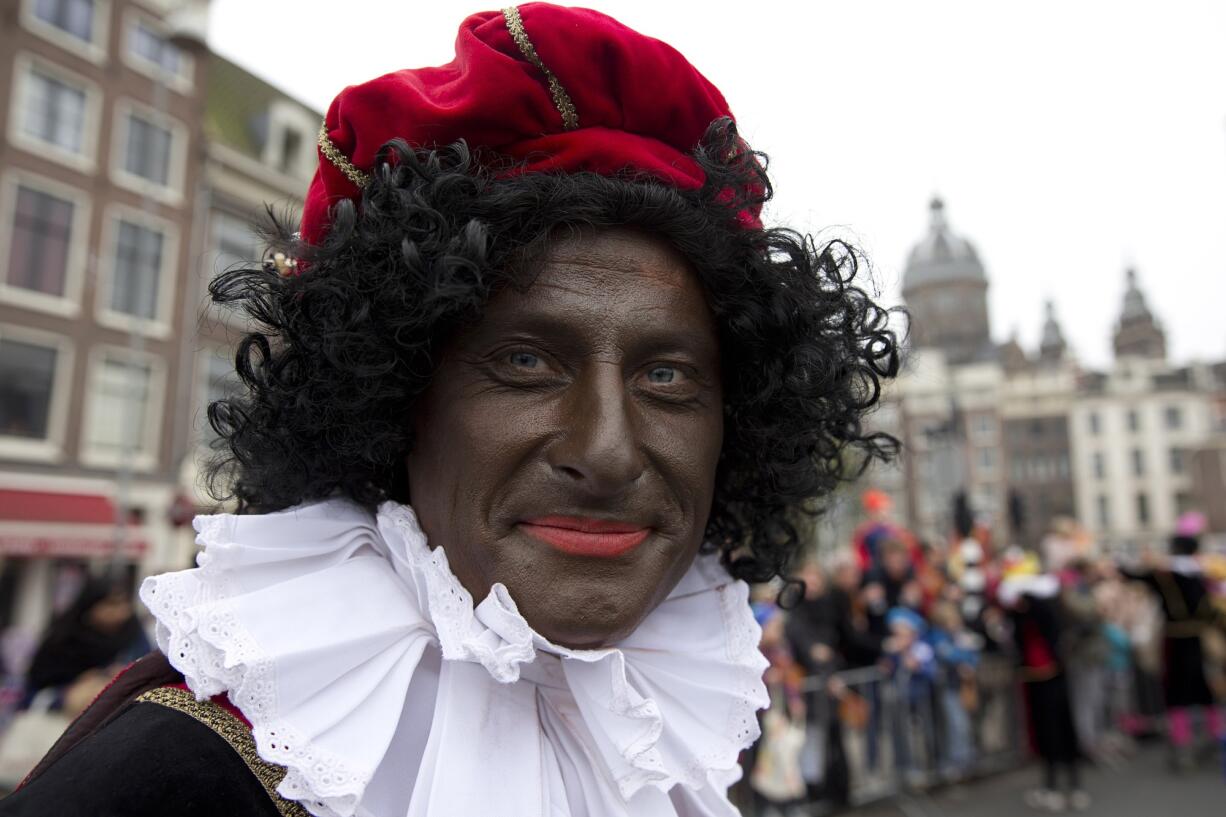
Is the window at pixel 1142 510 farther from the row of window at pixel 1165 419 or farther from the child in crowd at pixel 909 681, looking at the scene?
the child in crowd at pixel 909 681

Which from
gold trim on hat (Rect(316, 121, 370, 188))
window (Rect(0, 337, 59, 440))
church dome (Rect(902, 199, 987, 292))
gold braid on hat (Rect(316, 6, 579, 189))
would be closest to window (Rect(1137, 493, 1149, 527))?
church dome (Rect(902, 199, 987, 292))

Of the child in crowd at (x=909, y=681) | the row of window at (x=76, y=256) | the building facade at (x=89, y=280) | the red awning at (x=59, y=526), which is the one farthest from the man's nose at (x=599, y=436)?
the red awning at (x=59, y=526)

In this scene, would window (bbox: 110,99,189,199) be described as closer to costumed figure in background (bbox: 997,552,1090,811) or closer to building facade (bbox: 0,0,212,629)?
building facade (bbox: 0,0,212,629)

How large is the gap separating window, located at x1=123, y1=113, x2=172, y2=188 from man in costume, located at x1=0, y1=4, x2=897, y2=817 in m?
18.2

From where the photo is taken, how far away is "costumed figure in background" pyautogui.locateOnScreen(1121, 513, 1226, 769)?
7461 mm

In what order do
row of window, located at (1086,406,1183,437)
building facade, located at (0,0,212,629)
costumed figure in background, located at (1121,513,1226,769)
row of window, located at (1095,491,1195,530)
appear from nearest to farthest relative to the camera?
costumed figure in background, located at (1121,513,1226,769)
building facade, located at (0,0,212,629)
row of window, located at (1095,491,1195,530)
row of window, located at (1086,406,1183,437)

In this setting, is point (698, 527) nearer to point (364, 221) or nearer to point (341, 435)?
point (341, 435)

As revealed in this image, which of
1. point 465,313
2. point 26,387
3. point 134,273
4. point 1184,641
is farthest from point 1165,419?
point 465,313

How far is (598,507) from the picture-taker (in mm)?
1261

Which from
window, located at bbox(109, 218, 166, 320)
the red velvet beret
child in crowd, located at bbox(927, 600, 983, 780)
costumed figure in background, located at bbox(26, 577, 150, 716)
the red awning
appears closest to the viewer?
the red velvet beret

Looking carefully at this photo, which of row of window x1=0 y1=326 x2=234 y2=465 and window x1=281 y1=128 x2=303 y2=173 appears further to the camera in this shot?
window x1=281 y1=128 x2=303 y2=173

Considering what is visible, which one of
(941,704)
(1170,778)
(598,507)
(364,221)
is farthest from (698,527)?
(1170,778)

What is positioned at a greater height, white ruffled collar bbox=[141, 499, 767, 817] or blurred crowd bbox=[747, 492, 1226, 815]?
white ruffled collar bbox=[141, 499, 767, 817]

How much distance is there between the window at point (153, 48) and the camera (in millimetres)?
17125
